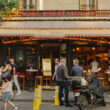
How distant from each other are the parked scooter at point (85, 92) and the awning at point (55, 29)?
3172mm


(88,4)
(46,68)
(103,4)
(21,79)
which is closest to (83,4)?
(88,4)

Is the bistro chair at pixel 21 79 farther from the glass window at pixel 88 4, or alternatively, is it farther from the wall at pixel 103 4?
the wall at pixel 103 4

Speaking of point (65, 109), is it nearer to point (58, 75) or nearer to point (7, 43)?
point (58, 75)

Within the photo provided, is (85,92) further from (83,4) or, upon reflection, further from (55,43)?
(83,4)

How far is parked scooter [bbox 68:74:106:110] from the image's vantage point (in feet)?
25.7

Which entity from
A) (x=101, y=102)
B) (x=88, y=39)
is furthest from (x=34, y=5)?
(x=101, y=102)

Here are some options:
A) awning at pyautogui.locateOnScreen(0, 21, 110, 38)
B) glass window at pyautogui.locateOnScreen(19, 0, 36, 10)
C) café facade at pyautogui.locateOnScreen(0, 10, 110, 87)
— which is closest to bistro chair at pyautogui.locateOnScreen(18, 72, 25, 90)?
café facade at pyautogui.locateOnScreen(0, 10, 110, 87)

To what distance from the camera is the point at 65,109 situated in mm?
8242

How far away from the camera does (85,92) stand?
7.99 meters

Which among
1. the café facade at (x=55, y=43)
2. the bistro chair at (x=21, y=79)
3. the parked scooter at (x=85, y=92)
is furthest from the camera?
the café facade at (x=55, y=43)

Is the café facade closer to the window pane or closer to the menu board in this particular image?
the menu board

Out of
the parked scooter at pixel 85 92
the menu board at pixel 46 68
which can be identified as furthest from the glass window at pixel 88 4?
the parked scooter at pixel 85 92

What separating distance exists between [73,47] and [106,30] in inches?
90.6

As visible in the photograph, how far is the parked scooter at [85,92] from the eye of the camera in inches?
308
